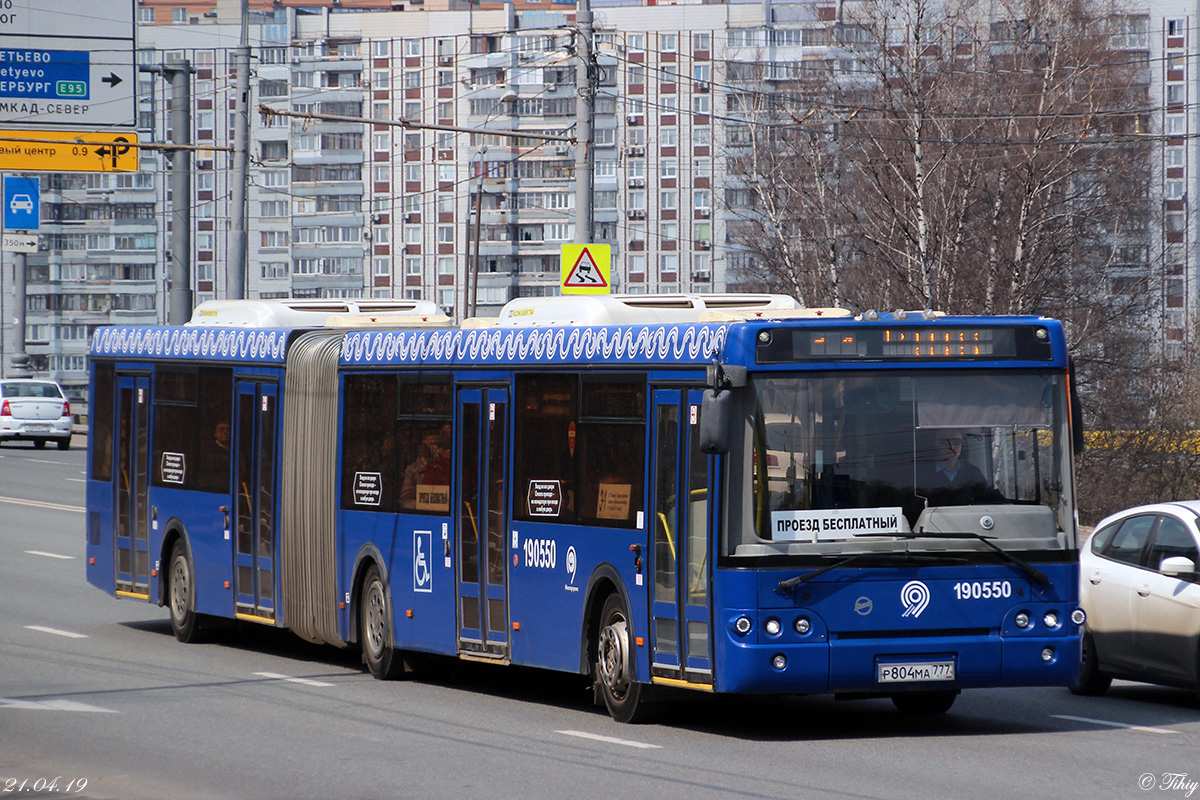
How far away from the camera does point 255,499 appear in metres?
15.8

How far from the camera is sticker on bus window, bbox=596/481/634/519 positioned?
11.3 metres

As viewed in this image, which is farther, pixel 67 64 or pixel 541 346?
pixel 67 64

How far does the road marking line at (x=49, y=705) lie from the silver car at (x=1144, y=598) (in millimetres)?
6364

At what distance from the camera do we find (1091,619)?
506 inches

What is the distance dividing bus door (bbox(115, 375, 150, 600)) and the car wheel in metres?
8.78

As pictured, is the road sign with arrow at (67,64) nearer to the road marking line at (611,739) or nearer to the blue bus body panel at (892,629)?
the road marking line at (611,739)

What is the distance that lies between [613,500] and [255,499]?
5.37 m

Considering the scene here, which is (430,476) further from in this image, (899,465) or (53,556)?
(53,556)

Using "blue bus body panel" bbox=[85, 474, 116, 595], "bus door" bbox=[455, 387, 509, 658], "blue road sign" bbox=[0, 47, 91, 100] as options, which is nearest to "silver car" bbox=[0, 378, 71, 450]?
"blue road sign" bbox=[0, 47, 91, 100]

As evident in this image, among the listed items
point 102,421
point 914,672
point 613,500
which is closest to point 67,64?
point 102,421

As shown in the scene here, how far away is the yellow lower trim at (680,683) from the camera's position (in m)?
10.4

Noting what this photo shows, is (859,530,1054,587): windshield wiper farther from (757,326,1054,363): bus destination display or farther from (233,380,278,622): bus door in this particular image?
(233,380,278,622): bus door

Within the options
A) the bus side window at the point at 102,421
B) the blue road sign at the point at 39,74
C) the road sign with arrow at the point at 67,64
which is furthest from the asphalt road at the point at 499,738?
the blue road sign at the point at 39,74

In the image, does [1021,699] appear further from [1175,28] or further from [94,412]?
[1175,28]
